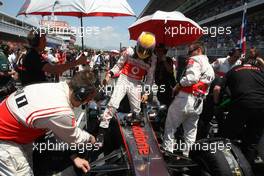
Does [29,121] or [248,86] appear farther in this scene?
[248,86]

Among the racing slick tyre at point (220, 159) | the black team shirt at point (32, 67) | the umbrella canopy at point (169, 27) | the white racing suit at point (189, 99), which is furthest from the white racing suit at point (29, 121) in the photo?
the umbrella canopy at point (169, 27)

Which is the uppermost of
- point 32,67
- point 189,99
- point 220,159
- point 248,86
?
point 32,67

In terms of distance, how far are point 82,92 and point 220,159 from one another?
1584 millimetres

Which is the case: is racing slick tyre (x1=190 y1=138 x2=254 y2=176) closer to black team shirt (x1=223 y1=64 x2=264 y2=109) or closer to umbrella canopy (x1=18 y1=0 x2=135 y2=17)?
black team shirt (x1=223 y1=64 x2=264 y2=109)

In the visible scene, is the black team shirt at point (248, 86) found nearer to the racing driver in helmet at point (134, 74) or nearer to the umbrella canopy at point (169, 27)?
the racing driver in helmet at point (134, 74)

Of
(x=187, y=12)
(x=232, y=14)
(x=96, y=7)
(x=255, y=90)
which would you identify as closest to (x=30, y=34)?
(x=96, y=7)

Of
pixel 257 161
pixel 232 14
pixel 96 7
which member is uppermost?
pixel 232 14

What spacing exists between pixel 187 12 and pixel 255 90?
37129mm

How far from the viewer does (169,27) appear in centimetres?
597

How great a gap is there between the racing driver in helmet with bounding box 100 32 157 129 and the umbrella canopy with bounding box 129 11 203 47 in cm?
92

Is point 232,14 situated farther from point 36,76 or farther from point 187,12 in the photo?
point 36,76

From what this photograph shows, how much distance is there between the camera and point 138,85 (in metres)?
4.89

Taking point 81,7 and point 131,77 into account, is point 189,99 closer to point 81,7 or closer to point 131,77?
point 131,77

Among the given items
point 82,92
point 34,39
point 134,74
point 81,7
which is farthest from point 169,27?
point 82,92
